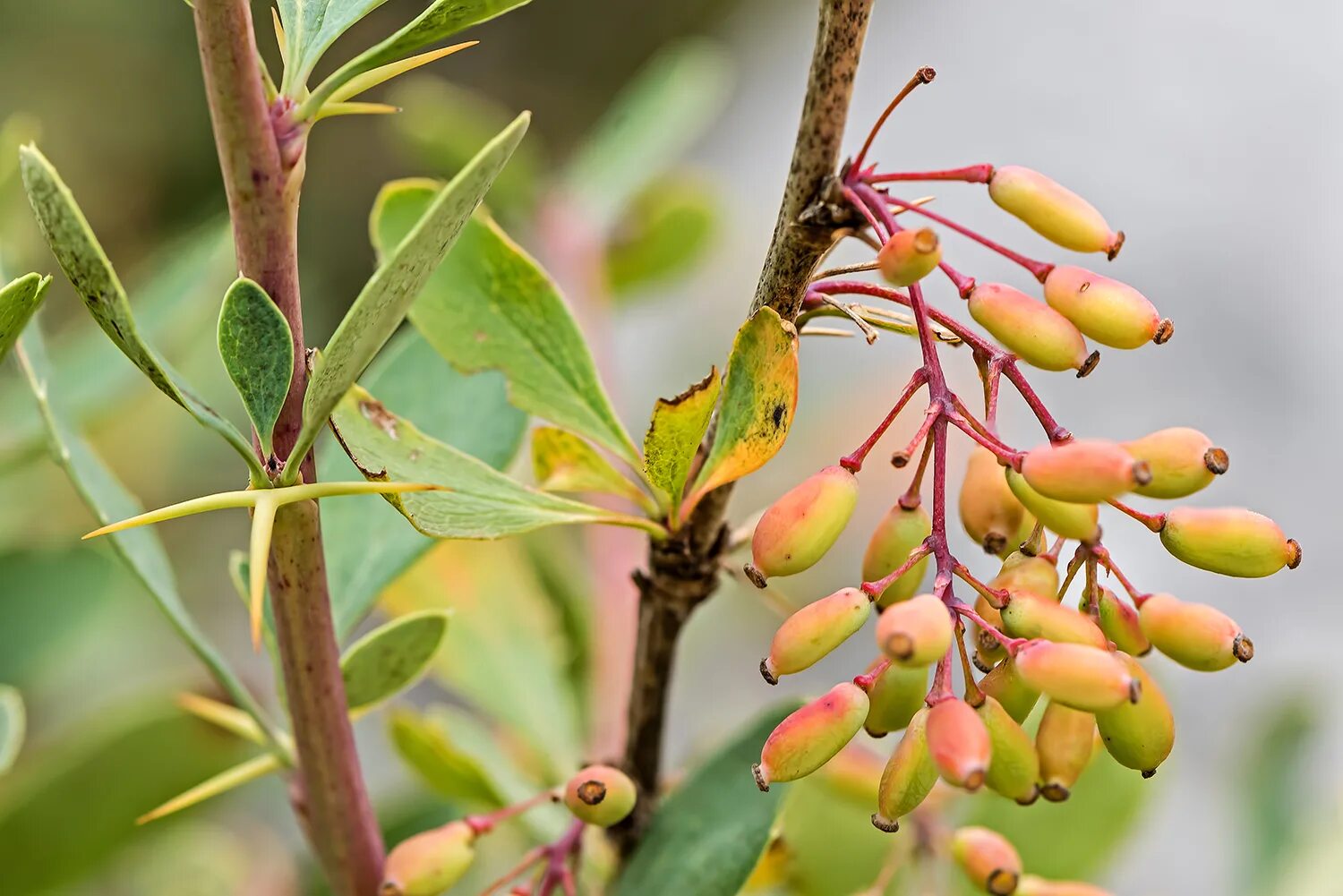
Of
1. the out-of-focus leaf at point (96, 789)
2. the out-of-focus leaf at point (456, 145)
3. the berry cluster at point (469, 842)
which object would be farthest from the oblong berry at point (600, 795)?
the out-of-focus leaf at point (456, 145)

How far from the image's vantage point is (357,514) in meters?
0.45

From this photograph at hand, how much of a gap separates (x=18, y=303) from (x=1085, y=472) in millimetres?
248

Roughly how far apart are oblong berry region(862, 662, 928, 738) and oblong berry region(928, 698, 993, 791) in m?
0.02

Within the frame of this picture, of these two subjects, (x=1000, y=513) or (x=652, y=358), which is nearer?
(x=1000, y=513)

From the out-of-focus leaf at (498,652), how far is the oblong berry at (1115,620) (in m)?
0.32

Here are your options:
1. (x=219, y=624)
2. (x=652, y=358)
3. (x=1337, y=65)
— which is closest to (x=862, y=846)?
(x=652, y=358)

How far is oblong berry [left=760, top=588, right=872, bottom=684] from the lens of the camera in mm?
300

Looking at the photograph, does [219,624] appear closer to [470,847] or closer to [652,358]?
[652,358]

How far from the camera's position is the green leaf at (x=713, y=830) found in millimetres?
377

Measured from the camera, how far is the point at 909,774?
29cm

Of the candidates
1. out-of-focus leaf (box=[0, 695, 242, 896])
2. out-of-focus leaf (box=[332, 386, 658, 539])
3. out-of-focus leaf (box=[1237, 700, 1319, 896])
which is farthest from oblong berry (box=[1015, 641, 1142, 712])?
out-of-focus leaf (box=[1237, 700, 1319, 896])

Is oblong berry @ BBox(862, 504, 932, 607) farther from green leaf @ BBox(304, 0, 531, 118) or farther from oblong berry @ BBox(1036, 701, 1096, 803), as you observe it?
green leaf @ BBox(304, 0, 531, 118)

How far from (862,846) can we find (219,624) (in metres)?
0.95

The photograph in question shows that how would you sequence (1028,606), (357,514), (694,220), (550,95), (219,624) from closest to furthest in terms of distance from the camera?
(1028,606) < (357,514) < (694,220) < (219,624) < (550,95)
